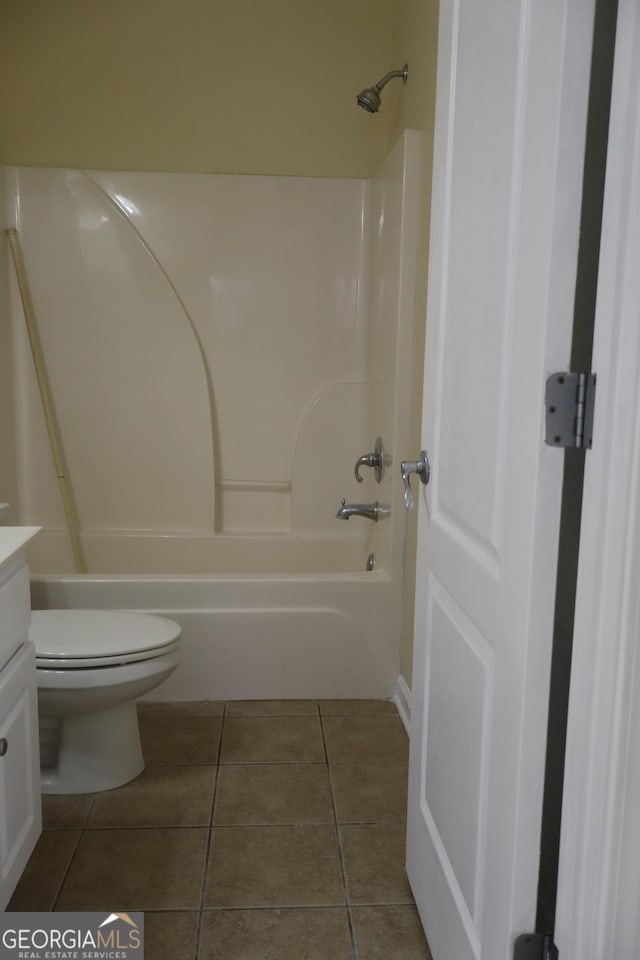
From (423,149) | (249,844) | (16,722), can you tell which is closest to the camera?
(16,722)

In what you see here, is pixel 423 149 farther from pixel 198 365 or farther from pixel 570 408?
pixel 570 408

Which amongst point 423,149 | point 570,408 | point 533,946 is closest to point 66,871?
point 533,946

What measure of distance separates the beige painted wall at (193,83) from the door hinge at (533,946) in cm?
291

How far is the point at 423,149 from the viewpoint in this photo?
2430 millimetres

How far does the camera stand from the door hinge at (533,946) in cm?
107

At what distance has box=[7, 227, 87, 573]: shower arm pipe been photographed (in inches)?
126

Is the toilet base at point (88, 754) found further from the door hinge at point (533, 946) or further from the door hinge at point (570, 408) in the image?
the door hinge at point (570, 408)

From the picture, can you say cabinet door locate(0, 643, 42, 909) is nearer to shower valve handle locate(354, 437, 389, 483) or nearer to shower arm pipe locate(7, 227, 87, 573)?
shower valve handle locate(354, 437, 389, 483)

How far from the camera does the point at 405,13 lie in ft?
9.54

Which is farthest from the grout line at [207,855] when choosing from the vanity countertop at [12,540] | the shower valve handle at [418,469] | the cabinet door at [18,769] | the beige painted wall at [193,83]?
the beige painted wall at [193,83]

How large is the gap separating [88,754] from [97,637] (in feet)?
1.09

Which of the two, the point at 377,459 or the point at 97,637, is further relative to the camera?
the point at 377,459

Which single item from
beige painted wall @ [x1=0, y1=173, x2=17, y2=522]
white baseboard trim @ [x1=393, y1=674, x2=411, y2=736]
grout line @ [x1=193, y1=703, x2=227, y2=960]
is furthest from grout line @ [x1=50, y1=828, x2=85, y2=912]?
beige painted wall @ [x1=0, y1=173, x2=17, y2=522]

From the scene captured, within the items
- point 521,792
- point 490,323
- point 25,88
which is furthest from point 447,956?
point 25,88
